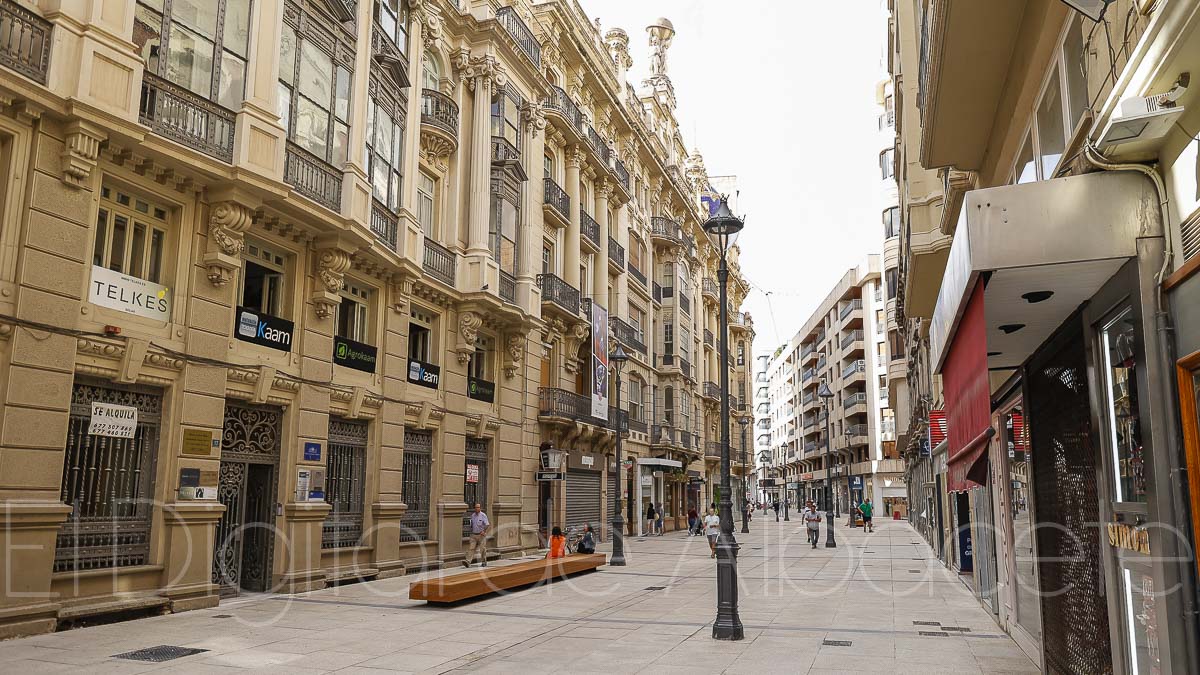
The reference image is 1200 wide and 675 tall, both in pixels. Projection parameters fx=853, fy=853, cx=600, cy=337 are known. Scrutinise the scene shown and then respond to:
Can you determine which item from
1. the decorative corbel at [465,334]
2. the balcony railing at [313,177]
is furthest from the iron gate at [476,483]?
the balcony railing at [313,177]

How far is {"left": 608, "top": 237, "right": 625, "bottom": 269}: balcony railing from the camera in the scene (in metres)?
37.0

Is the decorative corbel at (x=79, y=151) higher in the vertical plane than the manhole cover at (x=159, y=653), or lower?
higher

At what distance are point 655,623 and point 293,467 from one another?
7.52 metres

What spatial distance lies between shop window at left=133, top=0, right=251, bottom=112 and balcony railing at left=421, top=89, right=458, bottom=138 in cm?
719

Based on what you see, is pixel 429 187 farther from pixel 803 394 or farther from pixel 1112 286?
pixel 803 394

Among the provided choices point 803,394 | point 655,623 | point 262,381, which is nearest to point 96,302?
point 262,381

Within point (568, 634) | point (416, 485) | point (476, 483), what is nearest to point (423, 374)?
point (416, 485)

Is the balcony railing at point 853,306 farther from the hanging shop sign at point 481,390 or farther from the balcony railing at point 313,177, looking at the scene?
the balcony railing at point 313,177

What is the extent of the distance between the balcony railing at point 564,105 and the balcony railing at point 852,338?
171 feet

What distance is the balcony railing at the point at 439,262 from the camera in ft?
71.1

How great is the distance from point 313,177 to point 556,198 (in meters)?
14.4

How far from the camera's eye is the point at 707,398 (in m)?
54.8

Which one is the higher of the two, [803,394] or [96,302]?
[803,394]

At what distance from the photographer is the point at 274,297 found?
53.4 ft
